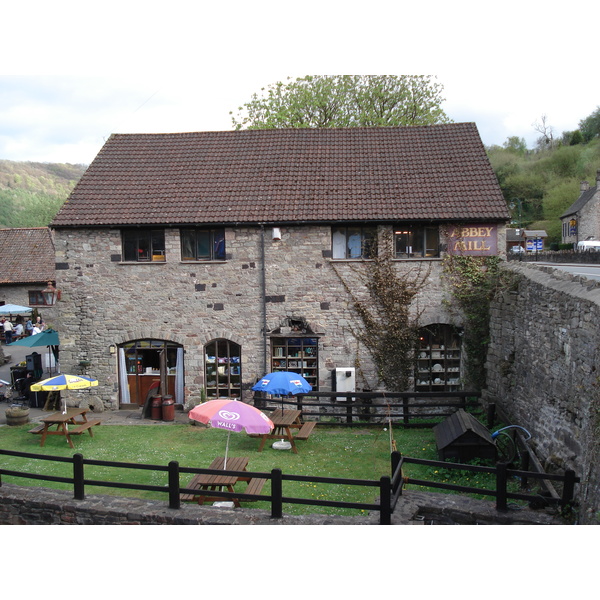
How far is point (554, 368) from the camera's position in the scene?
337 inches

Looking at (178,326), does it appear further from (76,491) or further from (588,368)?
(588,368)

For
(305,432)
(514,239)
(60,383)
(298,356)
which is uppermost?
(514,239)

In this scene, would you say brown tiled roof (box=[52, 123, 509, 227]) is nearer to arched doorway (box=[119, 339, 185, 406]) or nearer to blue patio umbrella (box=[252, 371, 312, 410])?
arched doorway (box=[119, 339, 185, 406])

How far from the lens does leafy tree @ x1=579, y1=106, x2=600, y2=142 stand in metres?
70.4

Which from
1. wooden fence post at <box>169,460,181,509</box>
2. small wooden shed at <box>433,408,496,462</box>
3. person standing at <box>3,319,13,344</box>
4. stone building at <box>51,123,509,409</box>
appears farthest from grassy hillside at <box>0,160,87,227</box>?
small wooden shed at <box>433,408,496,462</box>

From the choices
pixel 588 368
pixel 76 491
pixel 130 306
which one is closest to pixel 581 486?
pixel 588 368

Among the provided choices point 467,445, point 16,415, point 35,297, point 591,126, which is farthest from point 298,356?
point 591,126

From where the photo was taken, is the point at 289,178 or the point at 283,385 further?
the point at 289,178

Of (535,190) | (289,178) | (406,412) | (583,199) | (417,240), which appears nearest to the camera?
(406,412)

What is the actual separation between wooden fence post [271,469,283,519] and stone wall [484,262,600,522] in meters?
3.83

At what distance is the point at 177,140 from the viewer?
1691cm

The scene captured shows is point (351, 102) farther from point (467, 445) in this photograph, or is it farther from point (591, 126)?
point (591, 126)

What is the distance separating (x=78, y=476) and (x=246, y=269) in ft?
24.2

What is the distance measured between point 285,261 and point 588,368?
847cm
